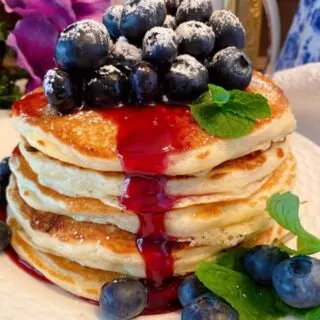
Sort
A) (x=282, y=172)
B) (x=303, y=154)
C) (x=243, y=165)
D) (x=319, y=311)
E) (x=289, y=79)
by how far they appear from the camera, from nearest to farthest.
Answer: (x=319, y=311), (x=243, y=165), (x=282, y=172), (x=303, y=154), (x=289, y=79)

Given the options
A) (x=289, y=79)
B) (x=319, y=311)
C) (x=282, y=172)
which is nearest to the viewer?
(x=319, y=311)


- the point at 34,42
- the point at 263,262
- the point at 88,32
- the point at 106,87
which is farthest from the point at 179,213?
the point at 34,42

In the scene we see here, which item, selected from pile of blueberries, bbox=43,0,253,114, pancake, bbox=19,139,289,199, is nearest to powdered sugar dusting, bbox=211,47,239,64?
pile of blueberries, bbox=43,0,253,114

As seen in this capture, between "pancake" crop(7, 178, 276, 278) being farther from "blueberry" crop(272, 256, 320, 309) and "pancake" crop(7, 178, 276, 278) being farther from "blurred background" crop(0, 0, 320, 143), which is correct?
"blurred background" crop(0, 0, 320, 143)

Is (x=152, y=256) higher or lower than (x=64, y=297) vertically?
higher

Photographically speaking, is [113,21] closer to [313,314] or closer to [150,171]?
[150,171]

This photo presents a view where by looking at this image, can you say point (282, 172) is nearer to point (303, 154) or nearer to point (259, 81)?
point (259, 81)

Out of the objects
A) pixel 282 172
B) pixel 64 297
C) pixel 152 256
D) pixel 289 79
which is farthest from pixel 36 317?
pixel 289 79
